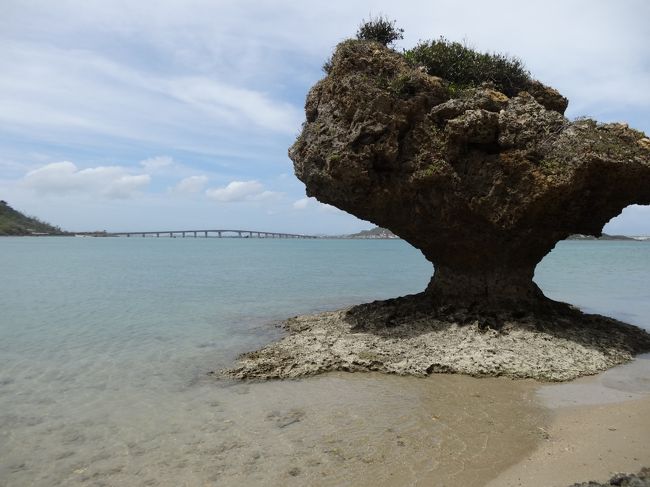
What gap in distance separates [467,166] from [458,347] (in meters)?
4.82

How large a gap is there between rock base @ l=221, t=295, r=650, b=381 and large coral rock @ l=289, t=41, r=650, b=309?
3.51ft

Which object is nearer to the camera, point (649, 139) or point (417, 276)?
point (649, 139)

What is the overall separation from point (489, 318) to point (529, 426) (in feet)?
17.9

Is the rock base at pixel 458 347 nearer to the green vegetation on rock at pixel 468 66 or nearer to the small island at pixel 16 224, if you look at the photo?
the green vegetation on rock at pixel 468 66

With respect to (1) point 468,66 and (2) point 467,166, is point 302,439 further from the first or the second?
(1) point 468,66

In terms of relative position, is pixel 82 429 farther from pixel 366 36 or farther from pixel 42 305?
pixel 42 305

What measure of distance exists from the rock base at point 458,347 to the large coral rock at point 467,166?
3.51 ft

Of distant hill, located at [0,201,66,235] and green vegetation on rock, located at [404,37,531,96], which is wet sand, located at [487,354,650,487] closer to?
green vegetation on rock, located at [404,37,531,96]

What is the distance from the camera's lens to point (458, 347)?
38.6 feet

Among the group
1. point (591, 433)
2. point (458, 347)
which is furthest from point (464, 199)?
point (591, 433)

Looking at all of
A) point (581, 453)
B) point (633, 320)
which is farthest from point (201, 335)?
point (633, 320)

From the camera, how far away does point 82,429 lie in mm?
8523

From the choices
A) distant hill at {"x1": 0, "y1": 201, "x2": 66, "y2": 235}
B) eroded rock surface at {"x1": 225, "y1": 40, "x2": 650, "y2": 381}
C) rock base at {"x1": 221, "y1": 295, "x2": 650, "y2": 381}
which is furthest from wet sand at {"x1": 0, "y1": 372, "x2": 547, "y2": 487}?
distant hill at {"x1": 0, "y1": 201, "x2": 66, "y2": 235}

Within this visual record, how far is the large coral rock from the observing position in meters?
11.6
